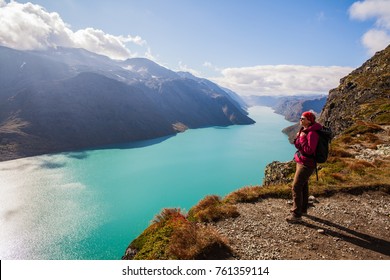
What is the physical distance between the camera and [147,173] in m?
141

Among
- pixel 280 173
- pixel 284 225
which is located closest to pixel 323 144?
pixel 284 225

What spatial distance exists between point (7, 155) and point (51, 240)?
498 ft

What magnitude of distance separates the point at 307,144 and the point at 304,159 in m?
0.67

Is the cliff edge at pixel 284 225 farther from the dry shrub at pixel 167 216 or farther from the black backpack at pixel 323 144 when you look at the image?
the black backpack at pixel 323 144

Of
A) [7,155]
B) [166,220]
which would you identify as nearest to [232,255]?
[166,220]

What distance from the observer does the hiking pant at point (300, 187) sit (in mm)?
10547

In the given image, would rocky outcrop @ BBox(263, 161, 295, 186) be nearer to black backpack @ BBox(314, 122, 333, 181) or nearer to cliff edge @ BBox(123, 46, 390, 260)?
cliff edge @ BBox(123, 46, 390, 260)

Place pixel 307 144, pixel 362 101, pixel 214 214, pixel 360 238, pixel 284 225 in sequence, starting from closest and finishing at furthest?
pixel 360 238 < pixel 307 144 < pixel 284 225 < pixel 214 214 < pixel 362 101

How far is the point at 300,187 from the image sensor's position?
10852 millimetres

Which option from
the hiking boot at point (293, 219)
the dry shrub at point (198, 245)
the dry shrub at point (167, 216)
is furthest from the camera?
the dry shrub at point (167, 216)

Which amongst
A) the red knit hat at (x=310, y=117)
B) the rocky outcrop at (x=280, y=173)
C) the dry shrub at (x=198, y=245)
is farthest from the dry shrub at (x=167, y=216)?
the rocky outcrop at (x=280, y=173)

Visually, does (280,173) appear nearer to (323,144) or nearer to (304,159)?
(304,159)
